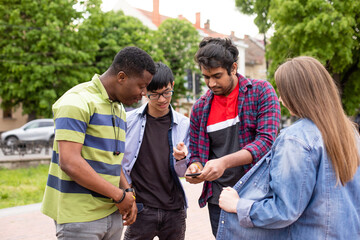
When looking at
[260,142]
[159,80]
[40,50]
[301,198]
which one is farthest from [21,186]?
[40,50]

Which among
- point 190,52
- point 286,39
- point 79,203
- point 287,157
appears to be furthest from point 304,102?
point 190,52

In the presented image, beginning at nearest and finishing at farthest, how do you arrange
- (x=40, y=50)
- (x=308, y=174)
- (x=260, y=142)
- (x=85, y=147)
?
(x=308, y=174)
(x=85, y=147)
(x=260, y=142)
(x=40, y=50)

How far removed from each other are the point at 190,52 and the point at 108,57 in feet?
23.5

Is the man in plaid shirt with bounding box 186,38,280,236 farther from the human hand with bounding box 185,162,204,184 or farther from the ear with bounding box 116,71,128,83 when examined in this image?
the ear with bounding box 116,71,128,83

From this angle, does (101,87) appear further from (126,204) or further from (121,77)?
(126,204)

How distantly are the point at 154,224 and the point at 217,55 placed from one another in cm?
139

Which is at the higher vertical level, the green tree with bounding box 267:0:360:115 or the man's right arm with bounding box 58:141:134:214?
the man's right arm with bounding box 58:141:134:214

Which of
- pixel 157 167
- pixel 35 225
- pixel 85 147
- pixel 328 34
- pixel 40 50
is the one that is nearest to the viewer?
pixel 85 147

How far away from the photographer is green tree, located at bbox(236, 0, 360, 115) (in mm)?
16562

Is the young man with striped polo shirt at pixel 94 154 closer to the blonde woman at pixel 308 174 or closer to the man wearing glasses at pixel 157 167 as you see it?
the man wearing glasses at pixel 157 167

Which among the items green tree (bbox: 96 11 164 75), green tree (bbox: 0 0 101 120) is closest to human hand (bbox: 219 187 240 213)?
green tree (bbox: 0 0 101 120)

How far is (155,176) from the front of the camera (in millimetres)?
3006

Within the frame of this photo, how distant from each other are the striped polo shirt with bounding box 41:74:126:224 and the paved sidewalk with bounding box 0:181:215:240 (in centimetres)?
368

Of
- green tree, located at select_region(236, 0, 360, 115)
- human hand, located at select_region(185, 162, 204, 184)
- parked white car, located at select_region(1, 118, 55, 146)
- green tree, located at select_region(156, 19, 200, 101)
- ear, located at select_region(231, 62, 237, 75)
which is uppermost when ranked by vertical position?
ear, located at select_region(231, 62, 237, 75)
